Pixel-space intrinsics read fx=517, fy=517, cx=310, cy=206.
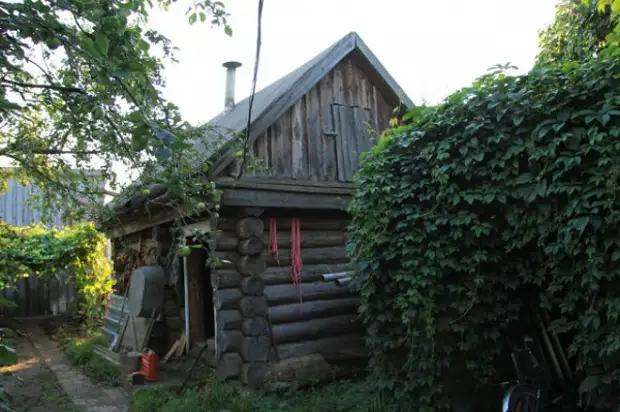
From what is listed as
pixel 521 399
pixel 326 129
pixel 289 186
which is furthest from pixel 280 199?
pixel 521 399

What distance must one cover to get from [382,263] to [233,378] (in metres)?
2.91

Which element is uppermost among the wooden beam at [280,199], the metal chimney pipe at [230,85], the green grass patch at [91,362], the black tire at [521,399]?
the metal chimney pipe at [230,85]

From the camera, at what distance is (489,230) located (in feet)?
15.5

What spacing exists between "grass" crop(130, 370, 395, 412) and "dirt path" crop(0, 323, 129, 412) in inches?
23.0

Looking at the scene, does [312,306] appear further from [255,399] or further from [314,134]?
[314,134]

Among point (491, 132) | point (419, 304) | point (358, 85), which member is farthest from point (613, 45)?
point (358, 85)

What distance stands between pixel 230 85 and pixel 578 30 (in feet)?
29.3

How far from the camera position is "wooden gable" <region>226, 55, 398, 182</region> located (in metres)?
8.08

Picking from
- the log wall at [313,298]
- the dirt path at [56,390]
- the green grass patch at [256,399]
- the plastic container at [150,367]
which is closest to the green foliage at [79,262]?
the dirt path at [56,390]

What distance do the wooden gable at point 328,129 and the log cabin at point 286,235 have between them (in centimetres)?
2

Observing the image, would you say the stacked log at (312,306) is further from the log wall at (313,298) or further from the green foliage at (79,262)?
the green foliage at (79,262)

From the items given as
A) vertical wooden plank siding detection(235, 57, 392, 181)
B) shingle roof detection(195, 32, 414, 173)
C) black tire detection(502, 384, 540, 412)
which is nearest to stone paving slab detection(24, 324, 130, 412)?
shingle roof detection(195, 32, 414, 173)

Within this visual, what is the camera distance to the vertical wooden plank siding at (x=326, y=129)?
8078 millimetres

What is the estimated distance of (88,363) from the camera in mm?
9578
